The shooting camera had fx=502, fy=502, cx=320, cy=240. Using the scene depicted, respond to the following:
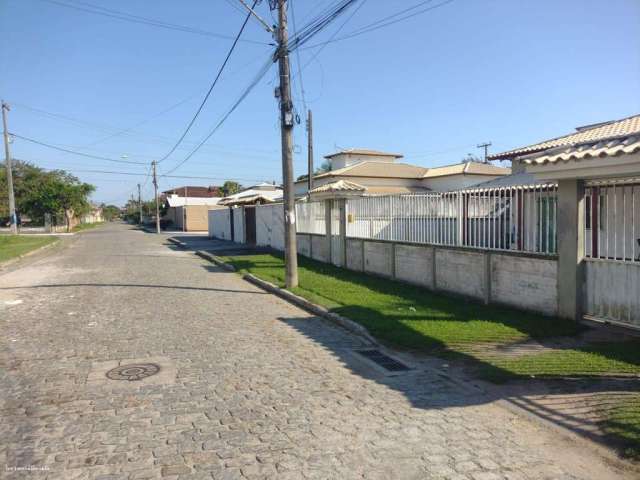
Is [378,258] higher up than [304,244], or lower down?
lower down

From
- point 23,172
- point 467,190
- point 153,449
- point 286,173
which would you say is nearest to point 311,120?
point 286,173

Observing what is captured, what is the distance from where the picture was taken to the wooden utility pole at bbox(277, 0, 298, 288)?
11945mm

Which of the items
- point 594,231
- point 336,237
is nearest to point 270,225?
point 336,237

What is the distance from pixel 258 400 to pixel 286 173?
769 centimetres

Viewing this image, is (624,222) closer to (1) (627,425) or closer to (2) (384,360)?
(1) (627,425)

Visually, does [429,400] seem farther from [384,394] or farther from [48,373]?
[48,373]

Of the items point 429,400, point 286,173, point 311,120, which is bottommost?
point 429,400

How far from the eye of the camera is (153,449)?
396cm

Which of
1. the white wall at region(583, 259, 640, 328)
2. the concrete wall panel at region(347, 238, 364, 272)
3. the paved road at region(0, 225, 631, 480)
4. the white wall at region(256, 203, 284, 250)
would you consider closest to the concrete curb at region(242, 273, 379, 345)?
the paved road at region(0, 225, 631, 480)

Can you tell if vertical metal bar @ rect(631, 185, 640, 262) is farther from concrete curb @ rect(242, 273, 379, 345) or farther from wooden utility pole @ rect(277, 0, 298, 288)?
wooden utility pole @ rect(277, 0, 298, 288)

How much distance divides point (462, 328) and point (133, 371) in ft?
15.4

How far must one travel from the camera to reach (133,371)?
19.7ft

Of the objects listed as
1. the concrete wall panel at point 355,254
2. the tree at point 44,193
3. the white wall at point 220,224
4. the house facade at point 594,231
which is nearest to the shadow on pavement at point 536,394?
the house facade at point 594,231

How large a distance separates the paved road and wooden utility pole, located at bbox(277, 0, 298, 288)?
3.42 metres
